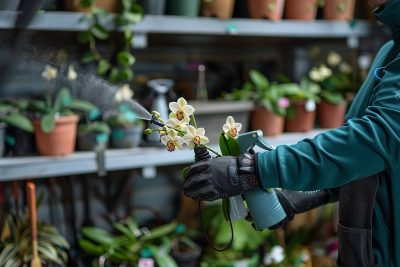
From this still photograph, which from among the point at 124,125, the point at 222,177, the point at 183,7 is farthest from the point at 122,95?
the point at 222,177

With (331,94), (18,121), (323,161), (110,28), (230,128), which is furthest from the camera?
(331,94)

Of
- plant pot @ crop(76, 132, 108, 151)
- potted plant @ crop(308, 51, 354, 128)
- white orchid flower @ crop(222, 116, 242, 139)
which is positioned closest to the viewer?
white orchid flower @ crop(222, 116, 242, 139)

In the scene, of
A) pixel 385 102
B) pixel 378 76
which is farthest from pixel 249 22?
pixel 385 102

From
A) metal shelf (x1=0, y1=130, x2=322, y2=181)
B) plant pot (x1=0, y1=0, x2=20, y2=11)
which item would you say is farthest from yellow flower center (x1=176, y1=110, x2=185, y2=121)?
metal shelf (x1=0, y1=130, x2=322, y2=181)

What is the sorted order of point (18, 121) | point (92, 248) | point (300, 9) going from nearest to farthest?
point (18, 121)
point (92, 248)
point (300, 9)

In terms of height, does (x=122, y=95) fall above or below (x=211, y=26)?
below

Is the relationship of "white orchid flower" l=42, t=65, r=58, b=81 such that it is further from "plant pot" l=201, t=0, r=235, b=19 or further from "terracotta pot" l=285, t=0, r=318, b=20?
"terracotta pot" l=285, t=0, r=318, b=20

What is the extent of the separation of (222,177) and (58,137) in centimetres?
107

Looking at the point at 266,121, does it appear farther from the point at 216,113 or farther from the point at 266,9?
the point at 266,9

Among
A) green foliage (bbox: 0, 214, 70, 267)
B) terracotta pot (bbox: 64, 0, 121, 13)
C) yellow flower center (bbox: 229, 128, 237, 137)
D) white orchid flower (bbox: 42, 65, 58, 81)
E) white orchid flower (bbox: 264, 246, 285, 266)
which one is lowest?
white orchid flower (bbox: 264, 246, 285, 266)

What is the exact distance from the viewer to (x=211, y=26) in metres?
2.01

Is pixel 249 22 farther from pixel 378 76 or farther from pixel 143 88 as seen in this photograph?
pixel 378 76

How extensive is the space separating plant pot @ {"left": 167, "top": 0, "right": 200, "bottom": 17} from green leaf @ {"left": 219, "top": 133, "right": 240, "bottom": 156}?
113 cm

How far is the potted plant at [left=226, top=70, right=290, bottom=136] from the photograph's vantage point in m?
2.16
